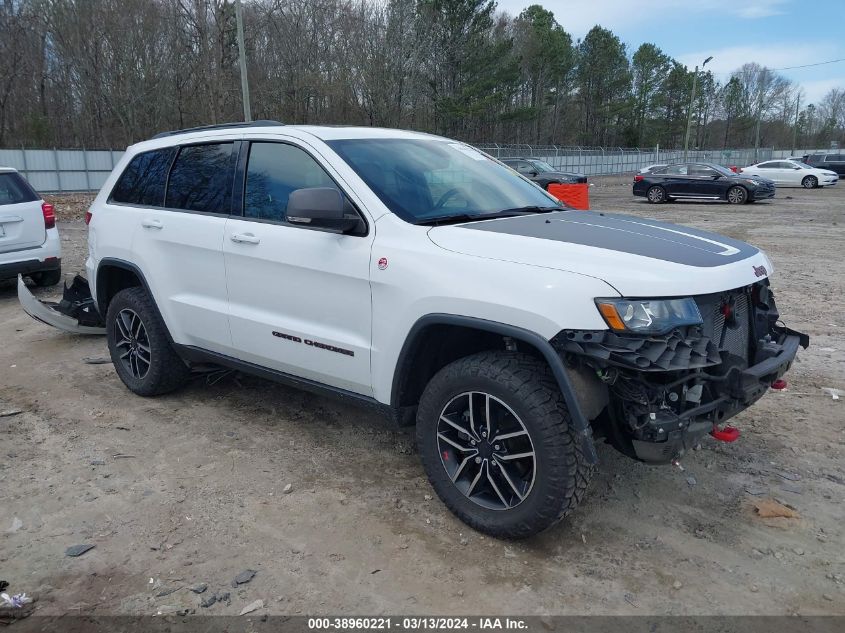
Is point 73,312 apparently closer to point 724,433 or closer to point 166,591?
point 166,591

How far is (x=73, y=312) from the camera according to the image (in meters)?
6.57

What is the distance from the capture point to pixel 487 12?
4475cm

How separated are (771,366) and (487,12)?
4651 centimetres

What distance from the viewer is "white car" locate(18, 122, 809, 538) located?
9.18ft

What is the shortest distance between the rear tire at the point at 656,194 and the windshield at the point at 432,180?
866 inches

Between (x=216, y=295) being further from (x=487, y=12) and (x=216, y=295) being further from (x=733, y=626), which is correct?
(x=487, y=12)

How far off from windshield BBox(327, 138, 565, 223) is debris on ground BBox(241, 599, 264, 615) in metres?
1.90

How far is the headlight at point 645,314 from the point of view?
2.69 metres

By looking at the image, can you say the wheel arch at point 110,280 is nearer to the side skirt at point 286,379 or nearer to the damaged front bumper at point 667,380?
the side skirt at point 286,379

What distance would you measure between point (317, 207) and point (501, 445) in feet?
4.75

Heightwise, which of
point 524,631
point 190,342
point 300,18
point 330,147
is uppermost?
point 300,18

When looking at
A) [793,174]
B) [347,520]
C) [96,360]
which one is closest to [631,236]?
[347,520]

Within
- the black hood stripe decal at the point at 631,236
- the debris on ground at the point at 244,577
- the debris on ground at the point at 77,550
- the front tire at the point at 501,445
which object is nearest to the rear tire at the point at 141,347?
the debris on ground at the point at 77,550

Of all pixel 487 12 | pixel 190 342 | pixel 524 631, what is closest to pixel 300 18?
A: pixel 487 12
